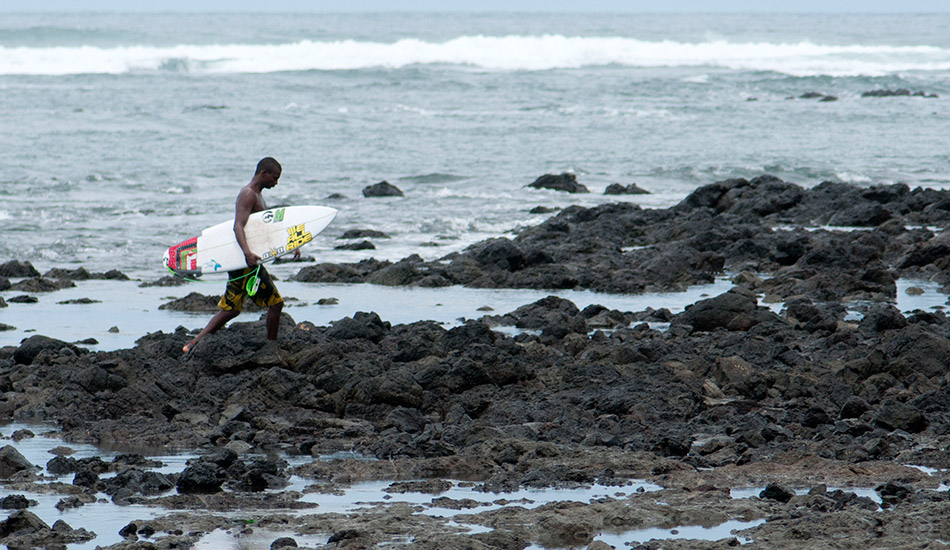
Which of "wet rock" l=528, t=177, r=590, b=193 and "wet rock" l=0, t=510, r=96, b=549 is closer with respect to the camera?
"wet rock" l=0, t=510, r=96, b=549

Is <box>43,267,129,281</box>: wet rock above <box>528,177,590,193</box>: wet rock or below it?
below

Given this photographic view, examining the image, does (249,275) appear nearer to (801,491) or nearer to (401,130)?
(801,491)

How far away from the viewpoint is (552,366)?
9820 millimetres

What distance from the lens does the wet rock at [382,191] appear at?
2452 cm

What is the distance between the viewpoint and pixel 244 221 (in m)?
9.88

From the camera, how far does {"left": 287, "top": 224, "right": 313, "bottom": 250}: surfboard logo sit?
33.9 feet

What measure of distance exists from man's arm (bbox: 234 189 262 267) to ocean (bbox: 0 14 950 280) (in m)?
6.69

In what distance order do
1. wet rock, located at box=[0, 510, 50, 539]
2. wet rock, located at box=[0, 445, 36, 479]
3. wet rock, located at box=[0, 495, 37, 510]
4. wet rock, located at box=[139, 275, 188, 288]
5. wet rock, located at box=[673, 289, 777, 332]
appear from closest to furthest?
wet rock, located at box=[0, 510, 50, 539] < wet rock, located at box=[0, 495, 37, 510] < wet rock, located at box=[0, 445, 36, 479] < wet rock, located at box=[673, 289, 777, 332] < wet rock, located at box=[139, 275, 188, 288]

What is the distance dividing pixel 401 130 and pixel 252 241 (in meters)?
28.3

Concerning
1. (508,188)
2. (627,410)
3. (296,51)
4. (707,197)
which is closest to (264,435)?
(627,410)

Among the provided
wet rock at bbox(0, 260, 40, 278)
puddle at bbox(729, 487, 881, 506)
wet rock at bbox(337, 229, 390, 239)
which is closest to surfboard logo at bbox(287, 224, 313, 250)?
puddle at bbox(729, 487, 881, 506)

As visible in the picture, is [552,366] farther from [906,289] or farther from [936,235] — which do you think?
[936,235]

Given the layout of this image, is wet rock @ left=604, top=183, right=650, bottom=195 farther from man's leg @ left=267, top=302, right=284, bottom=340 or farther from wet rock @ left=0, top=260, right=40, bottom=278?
man's leg @ left=267, top=302, right=284, bottom=340

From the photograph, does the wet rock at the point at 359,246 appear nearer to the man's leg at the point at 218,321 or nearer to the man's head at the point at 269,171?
the man's leg at the point at 218,321
